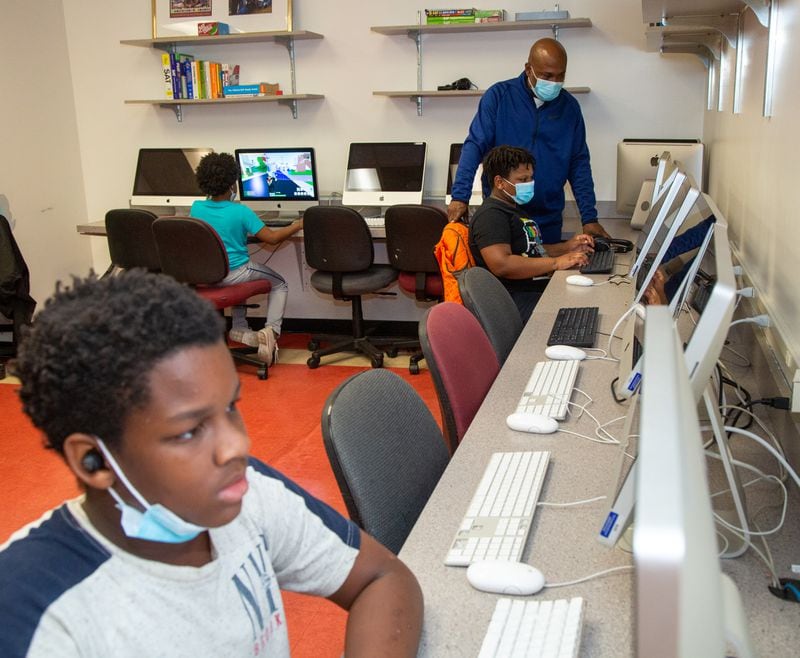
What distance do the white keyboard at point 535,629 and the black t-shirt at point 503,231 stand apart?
2197 millimetres

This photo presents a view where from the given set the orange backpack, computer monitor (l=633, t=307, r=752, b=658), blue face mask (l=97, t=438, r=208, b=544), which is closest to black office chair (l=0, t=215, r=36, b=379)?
the orange backpack

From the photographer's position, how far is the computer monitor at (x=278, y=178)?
4.94 metres

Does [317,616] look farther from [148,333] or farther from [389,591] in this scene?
[148,333]

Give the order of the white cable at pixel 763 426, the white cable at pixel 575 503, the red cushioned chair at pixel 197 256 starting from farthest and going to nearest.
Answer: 1. the red cushioned chair at pixel 197 256
2. the white cable at pixel 763 426
3. the white cable at pixel 575 503

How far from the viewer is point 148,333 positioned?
0.76 meters

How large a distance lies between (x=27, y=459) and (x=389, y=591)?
283 cm

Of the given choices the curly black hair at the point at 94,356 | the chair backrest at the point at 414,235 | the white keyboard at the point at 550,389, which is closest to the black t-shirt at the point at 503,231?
the chair backrest at the point at 414,235

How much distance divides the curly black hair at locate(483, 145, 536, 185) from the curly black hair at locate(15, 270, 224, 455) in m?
2.57

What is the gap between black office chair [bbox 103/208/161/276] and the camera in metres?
4.56

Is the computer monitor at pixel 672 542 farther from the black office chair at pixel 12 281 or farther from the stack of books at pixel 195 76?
the stack of books at pixel 195 76

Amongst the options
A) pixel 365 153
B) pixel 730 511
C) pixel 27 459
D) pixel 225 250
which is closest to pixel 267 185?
pixel 365 153

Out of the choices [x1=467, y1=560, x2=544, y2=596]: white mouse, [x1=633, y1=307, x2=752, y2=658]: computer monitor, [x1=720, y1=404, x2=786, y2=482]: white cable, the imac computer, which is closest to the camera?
[x1=633, y1=307, x2=752, y2=658]: computer monitor

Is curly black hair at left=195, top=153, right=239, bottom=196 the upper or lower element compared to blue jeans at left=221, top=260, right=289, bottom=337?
upper

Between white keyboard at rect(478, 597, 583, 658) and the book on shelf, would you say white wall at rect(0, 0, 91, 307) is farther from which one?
white keyboard at rect(478, 597, 583, 658)
